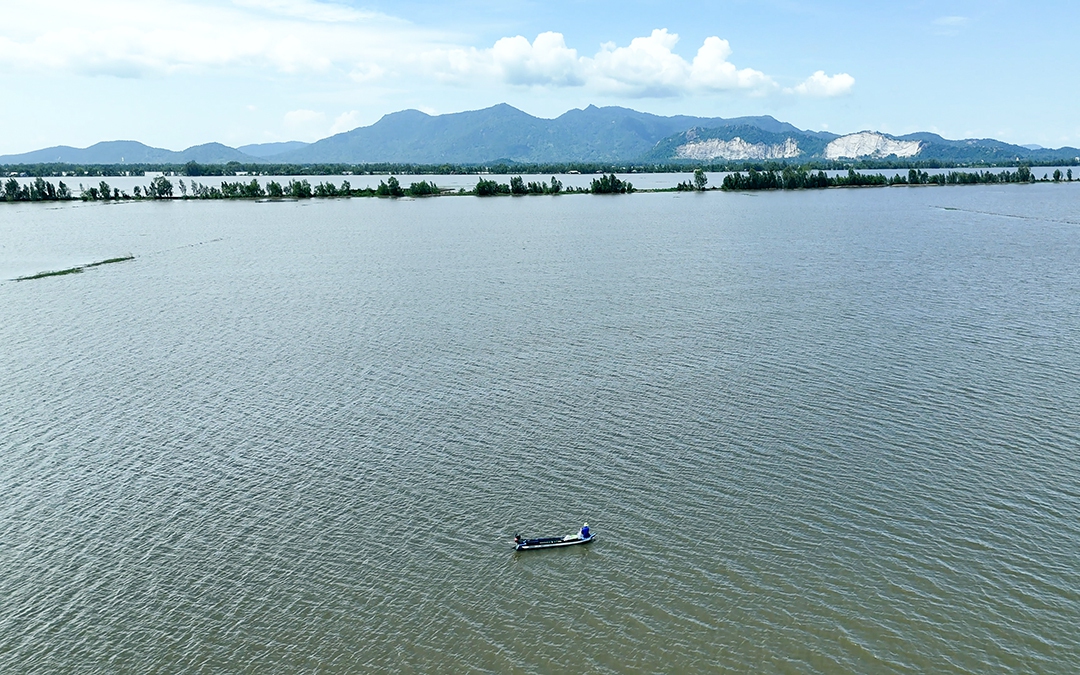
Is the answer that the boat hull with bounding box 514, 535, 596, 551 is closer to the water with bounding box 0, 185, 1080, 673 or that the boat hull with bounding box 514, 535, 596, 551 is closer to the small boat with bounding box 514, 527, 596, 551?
the small boat with bounding box 514, 527, 596, 551

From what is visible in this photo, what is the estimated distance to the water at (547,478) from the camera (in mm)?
22281

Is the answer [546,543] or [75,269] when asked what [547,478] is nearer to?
[546,543]

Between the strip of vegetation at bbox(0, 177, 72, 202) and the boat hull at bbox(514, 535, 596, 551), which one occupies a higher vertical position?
the strip of vegetation at bbox(0, 177, 72, 202)

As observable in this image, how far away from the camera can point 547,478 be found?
31.5m

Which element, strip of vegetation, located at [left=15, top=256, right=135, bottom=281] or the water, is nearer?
the water

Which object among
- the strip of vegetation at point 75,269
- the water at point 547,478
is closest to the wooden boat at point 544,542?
the water at point 547,478

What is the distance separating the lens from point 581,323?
55.8 metres

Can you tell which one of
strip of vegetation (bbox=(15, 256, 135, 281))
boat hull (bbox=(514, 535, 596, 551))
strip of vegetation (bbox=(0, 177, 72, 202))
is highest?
strip of vegetation (bbox=(0, 177, 72, 202))

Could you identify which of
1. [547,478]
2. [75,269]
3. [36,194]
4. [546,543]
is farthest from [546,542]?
[36,194]

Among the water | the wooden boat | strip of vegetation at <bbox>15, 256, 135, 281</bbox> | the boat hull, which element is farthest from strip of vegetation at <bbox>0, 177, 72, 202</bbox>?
the boat hull

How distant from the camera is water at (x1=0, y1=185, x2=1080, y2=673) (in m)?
22.3

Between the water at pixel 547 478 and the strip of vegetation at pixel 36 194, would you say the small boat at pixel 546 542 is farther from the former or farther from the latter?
the strip of vegetation at pixel 36 194

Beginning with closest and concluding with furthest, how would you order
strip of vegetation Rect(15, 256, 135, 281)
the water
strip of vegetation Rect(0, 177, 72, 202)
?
the water → strip of vegetation Rect(15, 256, 135, 281) → strip of vegetation Rect(0, 177, 72, 202)

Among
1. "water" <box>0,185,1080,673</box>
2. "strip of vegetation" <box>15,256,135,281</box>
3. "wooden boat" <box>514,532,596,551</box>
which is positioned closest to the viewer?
"water" <box>0,185,1080,673</box>
